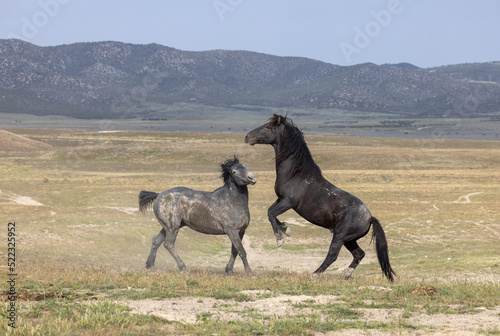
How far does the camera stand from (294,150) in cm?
1246

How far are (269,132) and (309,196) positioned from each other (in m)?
1.55

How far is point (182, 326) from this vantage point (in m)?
8.23

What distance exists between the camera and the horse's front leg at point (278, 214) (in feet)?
38.9

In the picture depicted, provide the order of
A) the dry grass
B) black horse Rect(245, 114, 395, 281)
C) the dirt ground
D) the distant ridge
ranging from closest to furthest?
the dirt ground
the dry grass
black horse Rect(245, 114, 395, 281)
the distant ridge

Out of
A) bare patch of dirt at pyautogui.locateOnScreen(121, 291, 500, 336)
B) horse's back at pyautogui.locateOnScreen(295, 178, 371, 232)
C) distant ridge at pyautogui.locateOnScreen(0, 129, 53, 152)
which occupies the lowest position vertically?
distant ridge at pyautogui.locateOnScreen(0, 129, 53, 152)

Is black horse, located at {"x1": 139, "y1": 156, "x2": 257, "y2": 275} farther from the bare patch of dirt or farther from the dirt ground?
the bare patch of dirt

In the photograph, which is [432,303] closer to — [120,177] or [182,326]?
[182,326]

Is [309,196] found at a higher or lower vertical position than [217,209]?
higher

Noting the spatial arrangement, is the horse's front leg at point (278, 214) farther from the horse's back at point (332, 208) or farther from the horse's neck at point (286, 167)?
the horse's neck at point (286, 167)

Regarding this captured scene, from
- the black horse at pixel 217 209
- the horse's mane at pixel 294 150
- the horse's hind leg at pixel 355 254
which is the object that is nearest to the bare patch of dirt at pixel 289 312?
the horse's hind leg at pixel 355 254

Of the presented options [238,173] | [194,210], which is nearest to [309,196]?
[238,173]

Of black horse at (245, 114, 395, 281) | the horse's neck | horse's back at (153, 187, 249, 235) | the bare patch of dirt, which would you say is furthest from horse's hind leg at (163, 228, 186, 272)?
the bare patch of dirt

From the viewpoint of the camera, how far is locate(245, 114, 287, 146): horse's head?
12462 mm

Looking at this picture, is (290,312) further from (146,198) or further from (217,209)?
(146,198)
